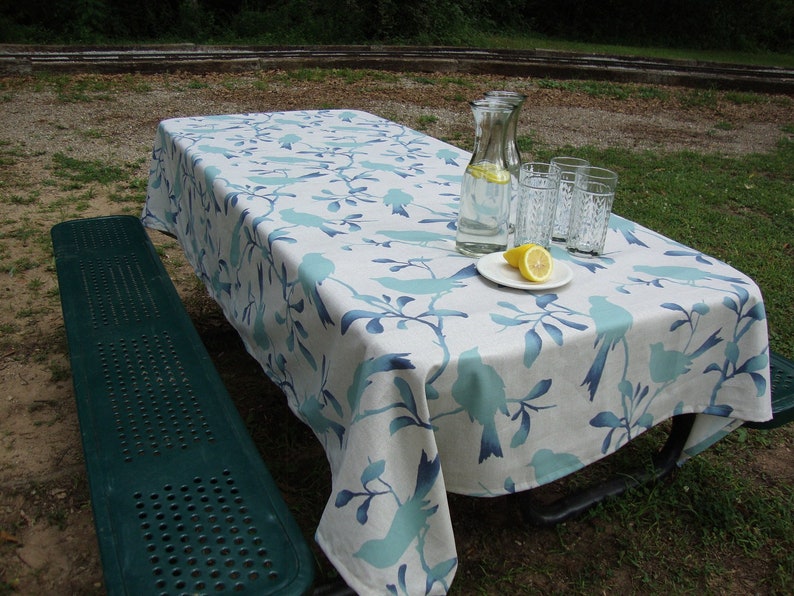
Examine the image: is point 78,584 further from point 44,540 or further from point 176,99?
point 176,99

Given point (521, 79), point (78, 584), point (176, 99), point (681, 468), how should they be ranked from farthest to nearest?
point (521, 79) → point (176, 99) → point (681, 468) → point (78, 584)

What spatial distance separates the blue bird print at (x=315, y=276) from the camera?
1413 mm

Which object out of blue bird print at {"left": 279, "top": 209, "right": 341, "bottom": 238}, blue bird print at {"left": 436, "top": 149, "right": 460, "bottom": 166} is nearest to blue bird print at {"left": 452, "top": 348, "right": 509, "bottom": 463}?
blue bird print at {"left": 279, "top": 209, "right": 341, "bottom": 238}

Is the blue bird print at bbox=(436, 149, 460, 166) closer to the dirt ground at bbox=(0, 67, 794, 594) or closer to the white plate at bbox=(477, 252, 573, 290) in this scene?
the white plate at bbox=(477, 252, 573, 290)

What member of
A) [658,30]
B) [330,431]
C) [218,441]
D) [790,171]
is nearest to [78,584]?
[218,441]

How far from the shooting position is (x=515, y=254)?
1.50 meters

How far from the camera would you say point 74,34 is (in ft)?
50.6

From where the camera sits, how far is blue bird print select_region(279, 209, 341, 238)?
1757mm

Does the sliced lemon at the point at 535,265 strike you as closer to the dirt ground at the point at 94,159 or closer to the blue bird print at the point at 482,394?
the blue bird print at the point at 482,394

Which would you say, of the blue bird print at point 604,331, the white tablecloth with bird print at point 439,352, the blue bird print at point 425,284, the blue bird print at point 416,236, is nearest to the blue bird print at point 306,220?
the white tablecloth with bird print at point 439,352

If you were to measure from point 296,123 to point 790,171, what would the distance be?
17.2 feet

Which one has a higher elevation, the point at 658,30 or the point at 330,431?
the point at 330,431

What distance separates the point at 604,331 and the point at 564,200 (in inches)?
21.1

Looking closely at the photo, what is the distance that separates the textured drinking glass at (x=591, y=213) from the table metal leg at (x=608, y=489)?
2.33ft
